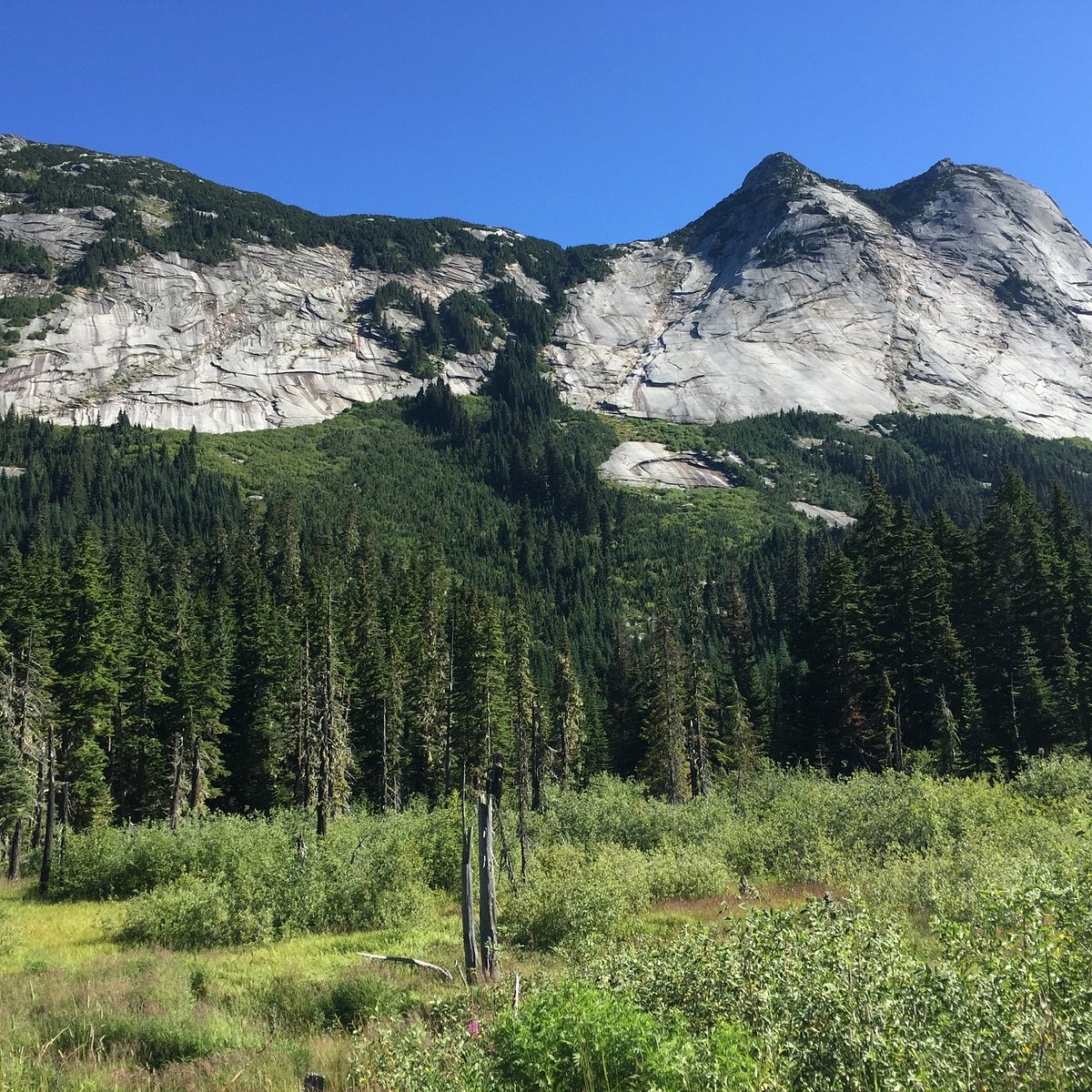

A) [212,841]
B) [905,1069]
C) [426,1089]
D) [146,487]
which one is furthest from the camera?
[146,487]

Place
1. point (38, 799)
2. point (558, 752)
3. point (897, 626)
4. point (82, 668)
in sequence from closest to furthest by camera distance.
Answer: point (82, 668), point (38, 799), point (897, 626), point (558, 752)

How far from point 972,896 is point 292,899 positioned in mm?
22149

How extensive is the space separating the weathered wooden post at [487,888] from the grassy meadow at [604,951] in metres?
1.13

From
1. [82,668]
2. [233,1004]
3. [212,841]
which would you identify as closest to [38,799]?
[82,668]

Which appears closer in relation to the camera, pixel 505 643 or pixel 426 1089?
pixel 426 1089

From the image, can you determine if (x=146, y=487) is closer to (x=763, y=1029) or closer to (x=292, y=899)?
(x=292, y=899)

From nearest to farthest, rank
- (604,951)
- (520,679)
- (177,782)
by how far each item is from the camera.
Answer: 1. (604,951)
2. (177,782)
3. (520,679)

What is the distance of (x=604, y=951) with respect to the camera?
16.6m

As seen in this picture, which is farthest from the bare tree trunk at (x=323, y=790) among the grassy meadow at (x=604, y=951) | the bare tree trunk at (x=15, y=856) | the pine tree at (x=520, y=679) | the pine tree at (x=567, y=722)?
the pine tree at (x=567, y=722)

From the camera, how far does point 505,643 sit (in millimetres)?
62594

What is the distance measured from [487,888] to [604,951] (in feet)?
9.21

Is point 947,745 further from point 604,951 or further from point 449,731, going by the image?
point 604,951

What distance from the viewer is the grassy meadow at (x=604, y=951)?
826 centimetres

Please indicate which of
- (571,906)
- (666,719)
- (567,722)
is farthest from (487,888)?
(567,722)
